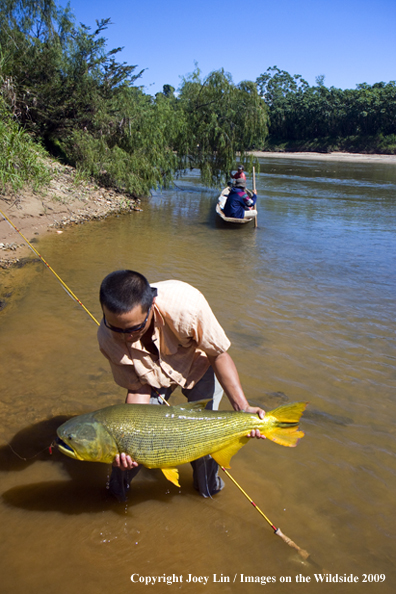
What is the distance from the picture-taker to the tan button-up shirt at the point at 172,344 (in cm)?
270

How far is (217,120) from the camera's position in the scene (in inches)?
779

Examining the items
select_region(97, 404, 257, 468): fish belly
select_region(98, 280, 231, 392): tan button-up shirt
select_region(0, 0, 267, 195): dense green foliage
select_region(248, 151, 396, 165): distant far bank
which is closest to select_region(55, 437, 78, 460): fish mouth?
select_region(97, 404, 257, 468): fish belly

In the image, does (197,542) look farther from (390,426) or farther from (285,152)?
(285,152)

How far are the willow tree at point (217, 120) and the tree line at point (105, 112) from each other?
47mm

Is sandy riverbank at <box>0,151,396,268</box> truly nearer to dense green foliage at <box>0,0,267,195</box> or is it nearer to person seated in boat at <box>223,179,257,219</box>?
dense green foliage at <box>0,0,267,195</box>

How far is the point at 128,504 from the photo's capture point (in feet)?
11.1

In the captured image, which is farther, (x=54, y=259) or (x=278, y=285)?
(x=54, y=259)

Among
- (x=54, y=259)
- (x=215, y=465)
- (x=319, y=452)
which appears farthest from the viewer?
(x=54, y=259)

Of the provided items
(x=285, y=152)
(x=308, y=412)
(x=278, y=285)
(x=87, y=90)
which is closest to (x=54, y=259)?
(x=278, y=285)

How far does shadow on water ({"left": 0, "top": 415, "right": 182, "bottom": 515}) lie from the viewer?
334 centimetres

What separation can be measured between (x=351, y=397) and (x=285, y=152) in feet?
238

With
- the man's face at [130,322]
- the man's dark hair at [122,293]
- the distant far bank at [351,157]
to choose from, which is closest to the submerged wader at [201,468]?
the man's face at [130,322]

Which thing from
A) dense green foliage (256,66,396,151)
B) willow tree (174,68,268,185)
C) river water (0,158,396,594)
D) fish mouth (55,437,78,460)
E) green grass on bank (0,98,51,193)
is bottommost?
river water (0,158,396,594)

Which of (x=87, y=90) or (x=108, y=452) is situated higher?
(x=87, y=90)
